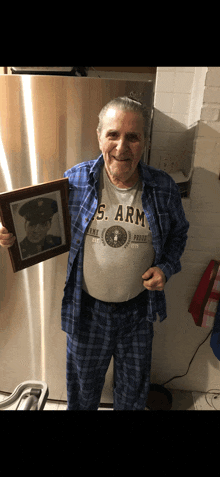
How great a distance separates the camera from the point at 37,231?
1.11 metres

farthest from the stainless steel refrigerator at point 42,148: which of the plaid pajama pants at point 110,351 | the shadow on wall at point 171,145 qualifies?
the plaid pajama pants at point 110,351

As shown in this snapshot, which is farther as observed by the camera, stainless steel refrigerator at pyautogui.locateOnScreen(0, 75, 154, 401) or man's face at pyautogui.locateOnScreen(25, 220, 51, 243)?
stainless steel refrigerator at pyautogui.locateOnScreen(0, 75, 154, 401)

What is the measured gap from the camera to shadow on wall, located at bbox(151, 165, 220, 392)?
145 cm

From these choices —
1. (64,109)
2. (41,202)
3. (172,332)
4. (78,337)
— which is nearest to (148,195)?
(41,202)

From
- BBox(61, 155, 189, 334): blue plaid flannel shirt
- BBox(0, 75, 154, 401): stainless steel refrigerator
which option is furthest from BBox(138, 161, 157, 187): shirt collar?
BBox(0, 75, 154, 401): stainless steel refrigerator

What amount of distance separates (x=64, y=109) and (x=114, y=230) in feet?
1.74

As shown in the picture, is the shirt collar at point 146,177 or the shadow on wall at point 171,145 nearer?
the shirt collar at point 146,177

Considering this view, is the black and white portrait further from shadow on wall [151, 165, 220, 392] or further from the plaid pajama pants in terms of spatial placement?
shadow on wall [151, 165, 220, 392]

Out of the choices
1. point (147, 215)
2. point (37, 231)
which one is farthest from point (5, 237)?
point (147, 215)

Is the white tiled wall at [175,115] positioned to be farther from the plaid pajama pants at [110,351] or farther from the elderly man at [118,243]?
the plaid pajama pants at [110,351]

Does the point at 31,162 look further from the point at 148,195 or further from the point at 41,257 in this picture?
the point at 148,195

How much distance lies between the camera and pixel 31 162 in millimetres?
1307

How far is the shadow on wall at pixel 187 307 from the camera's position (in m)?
1.45

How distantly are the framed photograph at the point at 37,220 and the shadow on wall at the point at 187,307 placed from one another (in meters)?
0.64
